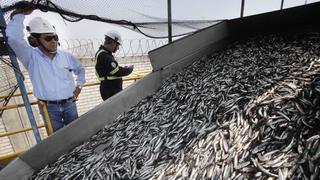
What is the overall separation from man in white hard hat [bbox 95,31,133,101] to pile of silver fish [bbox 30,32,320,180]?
790 millimetres

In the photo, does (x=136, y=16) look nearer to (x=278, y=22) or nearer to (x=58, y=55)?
(x=58, y=55)

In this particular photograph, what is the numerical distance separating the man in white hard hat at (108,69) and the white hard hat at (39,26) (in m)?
1.03

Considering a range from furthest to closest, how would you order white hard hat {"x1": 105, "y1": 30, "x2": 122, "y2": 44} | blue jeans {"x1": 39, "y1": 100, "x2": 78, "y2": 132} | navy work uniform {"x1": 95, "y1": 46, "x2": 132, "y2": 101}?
white hard hat {"x1": 105, "y1": 30, "x2": 122, "y2": 44}, navy work uniform {"x1": 95, "y1": 46, "x2": 132, "y2": 101}, blue jeans {"x1": 39, "y1": 100, "x2": 78, "y2": 132}

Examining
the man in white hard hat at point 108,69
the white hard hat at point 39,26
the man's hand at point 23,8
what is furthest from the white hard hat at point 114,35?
the man's hand at point 23,8

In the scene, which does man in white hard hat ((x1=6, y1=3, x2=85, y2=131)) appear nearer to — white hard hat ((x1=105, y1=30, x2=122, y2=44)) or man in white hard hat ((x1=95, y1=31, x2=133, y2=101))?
man in white hard hat ((x1=95, y1=31, x2=133, y2=101))

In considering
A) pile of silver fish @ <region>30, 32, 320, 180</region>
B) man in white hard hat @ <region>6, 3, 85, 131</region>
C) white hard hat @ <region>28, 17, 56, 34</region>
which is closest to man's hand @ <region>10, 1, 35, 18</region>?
man in white hard hat @ <region>6, 3, 85, 131</region>

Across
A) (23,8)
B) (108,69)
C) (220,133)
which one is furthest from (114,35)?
(220,133)

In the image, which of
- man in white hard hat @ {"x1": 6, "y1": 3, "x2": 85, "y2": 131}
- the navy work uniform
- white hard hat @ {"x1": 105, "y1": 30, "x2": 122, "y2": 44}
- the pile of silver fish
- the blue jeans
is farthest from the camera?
white hard hat @ {"x1": 105, "y1": 30, "x2": 122, "y2": 44}

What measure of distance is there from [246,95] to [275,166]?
52.5 inches

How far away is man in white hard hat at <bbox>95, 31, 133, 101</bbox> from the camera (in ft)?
13.5

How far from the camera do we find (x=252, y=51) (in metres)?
5.18

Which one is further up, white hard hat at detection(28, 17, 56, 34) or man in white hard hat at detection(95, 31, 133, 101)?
white hard hat at detection(28, 17, 56, 34)

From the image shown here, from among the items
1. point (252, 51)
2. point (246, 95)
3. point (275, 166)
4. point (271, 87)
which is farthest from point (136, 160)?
point (252, 51)

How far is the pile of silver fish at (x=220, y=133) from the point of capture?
1.85m
